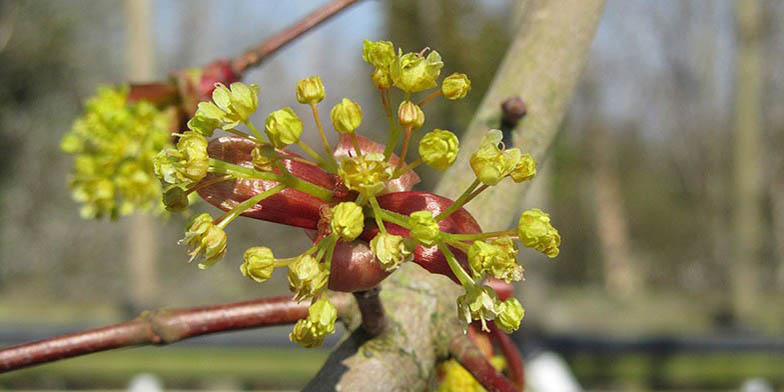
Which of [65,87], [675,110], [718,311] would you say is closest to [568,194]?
[675,110]

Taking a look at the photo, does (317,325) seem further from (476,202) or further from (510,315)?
(476,202)

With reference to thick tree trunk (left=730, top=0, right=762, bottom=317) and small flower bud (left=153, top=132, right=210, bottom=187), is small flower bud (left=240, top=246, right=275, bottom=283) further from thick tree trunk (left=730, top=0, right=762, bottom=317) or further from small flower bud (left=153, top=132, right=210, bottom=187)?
thick tree trunk (left=730, top=0, right=762, bottom=317)

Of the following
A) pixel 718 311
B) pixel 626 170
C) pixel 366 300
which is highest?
pixel 626 170

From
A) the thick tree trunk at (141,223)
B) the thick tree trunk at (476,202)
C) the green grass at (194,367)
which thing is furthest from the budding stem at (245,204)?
the thick tree trunk at (141,223)

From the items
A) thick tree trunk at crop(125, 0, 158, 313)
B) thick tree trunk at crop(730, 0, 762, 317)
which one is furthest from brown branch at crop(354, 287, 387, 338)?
thick tree trunk at crop(730, 0, 762, 317)

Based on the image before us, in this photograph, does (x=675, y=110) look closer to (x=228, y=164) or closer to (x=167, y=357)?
(x=167, y=357)

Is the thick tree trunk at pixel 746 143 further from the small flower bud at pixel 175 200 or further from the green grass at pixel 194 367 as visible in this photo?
the small flower bud at pixel 175 200
